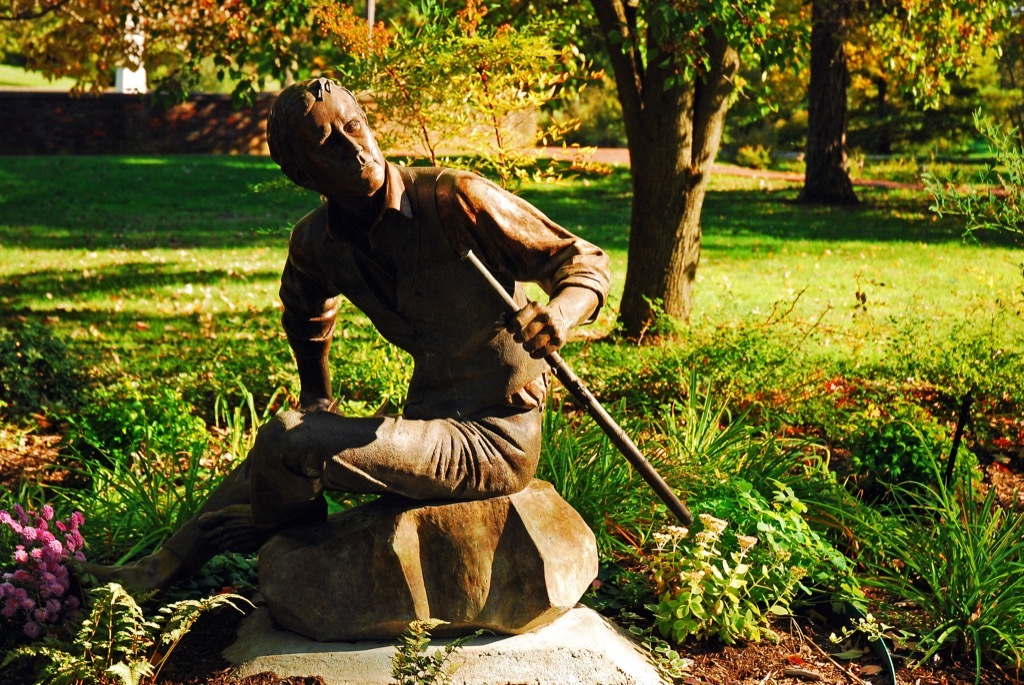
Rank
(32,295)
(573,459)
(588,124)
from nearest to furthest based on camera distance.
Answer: (573,459) < (32,295) < (588,124)

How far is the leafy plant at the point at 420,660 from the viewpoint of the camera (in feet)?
10.4

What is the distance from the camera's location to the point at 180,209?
15750mm

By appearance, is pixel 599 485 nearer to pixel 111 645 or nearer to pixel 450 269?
pixel 450 269

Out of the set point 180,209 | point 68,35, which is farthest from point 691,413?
point 180,209

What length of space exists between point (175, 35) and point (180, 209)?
24.1 feet

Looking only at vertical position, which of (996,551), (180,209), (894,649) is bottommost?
(894,649)

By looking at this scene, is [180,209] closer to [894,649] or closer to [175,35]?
[175,35]

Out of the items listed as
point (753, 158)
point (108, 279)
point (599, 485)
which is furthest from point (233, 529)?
point (753, 158)

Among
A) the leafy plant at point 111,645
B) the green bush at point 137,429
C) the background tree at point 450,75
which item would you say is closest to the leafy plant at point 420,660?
the leafy plant at point 111,645

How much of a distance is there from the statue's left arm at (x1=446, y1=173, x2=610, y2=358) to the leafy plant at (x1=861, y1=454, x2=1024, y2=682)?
72.5 inches

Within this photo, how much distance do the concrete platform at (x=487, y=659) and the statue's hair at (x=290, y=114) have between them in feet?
5.14

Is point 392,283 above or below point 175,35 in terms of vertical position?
below

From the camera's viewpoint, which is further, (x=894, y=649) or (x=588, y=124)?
(x=588, y=124)

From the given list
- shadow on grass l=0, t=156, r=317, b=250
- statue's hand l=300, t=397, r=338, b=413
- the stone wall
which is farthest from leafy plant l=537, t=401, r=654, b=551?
the stone wall
